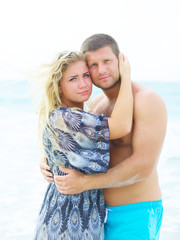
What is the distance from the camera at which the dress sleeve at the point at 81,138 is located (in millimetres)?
1873

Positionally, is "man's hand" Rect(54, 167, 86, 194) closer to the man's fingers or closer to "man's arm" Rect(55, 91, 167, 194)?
"man's arm" Rect(55, 91, 167, 194)

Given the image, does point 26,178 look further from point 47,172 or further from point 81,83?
point 81,83

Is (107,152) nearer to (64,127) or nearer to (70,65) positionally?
(64,127)

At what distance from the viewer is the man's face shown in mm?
2162

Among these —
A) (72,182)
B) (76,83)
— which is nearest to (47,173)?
(72,182)

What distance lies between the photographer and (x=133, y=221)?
2.24 meters

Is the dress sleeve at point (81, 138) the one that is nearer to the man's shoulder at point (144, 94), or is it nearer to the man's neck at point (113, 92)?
the man's shoulder at point (144, 94)

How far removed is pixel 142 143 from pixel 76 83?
56cm

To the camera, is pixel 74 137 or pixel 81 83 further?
pixel 81 83

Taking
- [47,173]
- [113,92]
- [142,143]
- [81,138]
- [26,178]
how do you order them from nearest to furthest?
[81,138] < [142,143] < [47,173] < [113,92] < [26,178]

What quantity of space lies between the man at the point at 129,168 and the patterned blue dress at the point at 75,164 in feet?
0.30

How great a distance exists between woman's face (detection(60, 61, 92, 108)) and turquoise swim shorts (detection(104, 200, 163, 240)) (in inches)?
31.1

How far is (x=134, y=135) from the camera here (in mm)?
2096

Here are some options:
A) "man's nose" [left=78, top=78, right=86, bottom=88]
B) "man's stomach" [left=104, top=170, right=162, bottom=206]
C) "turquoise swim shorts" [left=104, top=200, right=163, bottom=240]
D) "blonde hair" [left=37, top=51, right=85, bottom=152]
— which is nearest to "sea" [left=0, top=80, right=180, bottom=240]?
"blonde hair" [left=37, top=51, right=85, bottom=152]
